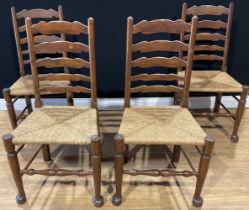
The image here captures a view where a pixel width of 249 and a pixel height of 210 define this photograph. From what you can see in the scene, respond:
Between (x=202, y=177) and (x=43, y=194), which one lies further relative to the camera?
(x=43, y=194)

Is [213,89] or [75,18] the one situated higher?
[75,18]

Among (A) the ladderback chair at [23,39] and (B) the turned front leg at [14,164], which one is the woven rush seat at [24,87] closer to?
(A) the ladderback chair at [23,39]

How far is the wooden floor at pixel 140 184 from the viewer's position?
155 cm

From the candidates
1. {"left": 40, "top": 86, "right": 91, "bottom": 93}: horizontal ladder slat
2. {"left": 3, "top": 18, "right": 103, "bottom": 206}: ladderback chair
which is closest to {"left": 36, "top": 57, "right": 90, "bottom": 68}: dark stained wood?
{"left": 3, "top": 18, "right": 103, "bottom": 206}: ladderback chair

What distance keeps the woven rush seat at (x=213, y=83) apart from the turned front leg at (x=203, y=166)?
2.17ft

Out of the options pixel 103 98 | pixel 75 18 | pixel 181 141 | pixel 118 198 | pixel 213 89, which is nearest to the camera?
pixel 181 141

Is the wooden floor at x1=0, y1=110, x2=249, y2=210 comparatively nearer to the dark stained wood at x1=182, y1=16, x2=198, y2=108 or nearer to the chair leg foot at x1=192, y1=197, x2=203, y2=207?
the chair leg foot at x1=192, y1=197, x2=203, y2=207

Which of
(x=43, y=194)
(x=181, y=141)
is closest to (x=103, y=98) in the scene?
(x=43, y=194)

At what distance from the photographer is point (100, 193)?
5.10 ft

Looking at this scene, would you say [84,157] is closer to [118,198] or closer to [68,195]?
[68,195]

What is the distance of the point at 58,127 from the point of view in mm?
1472

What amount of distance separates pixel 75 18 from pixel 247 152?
5.82 ft

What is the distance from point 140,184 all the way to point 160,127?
46 centimetres

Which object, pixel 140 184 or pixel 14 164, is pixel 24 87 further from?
pixel 140 184
